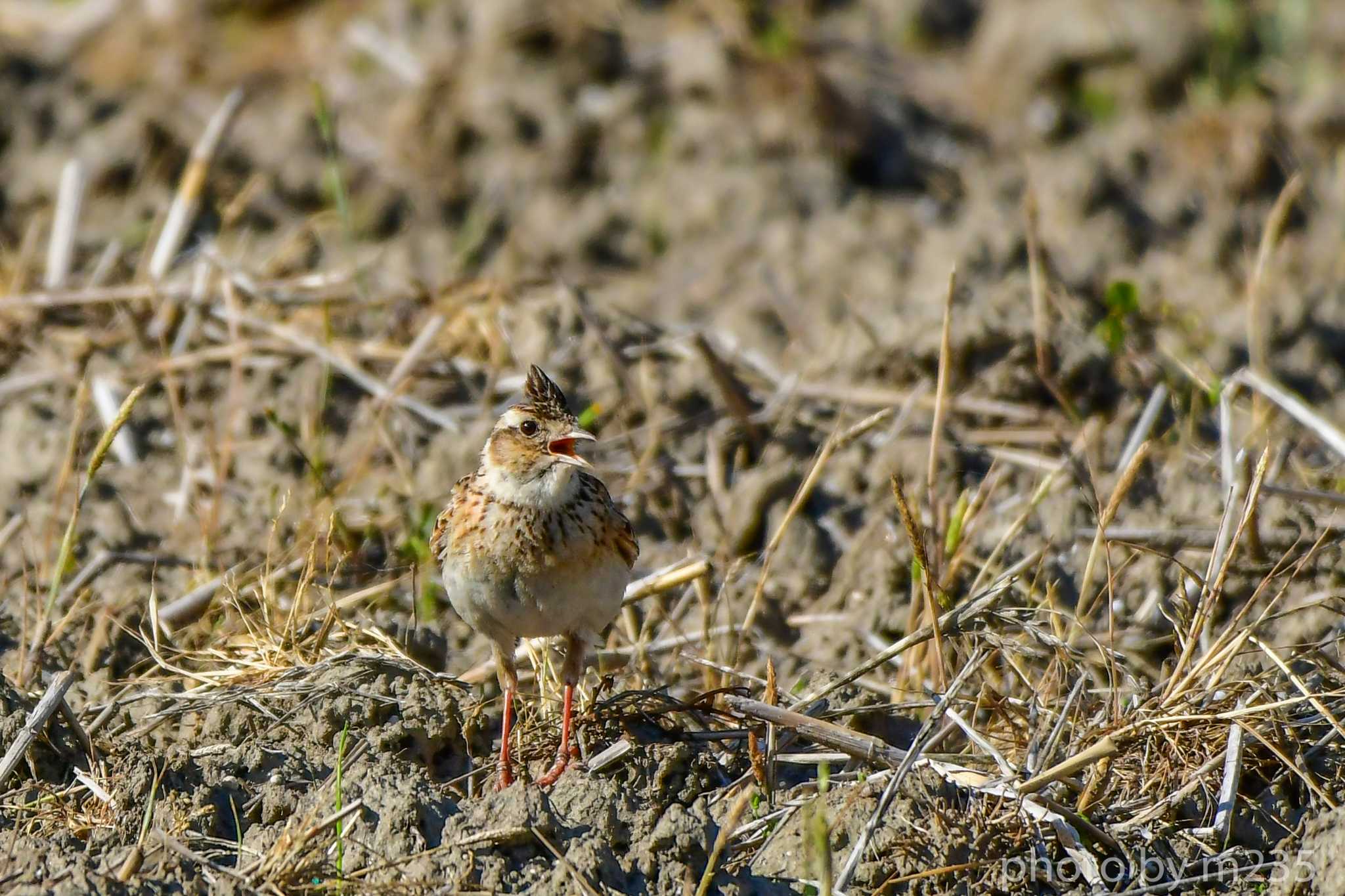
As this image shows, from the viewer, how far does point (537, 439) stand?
16.7ft

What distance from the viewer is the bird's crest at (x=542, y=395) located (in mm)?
5102

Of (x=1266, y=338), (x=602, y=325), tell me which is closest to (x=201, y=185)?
(x=602, y=325)

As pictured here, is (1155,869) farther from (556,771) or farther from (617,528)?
(617,528)

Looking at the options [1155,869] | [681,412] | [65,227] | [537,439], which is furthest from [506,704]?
[65,227]

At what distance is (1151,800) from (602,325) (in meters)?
3.50

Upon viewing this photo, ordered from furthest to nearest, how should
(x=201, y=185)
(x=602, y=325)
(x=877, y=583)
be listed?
(x=201, y=185) < (x=602, y=325) < (x=877, y=583)

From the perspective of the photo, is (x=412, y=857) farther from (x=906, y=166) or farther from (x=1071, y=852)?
(x=906, y=166)

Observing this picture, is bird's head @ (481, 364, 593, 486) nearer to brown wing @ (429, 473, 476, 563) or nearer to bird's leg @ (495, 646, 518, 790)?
brown wing @ (429, 473, 476, 563)

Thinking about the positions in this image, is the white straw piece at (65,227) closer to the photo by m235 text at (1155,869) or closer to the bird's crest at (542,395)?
the bird's crest at (542,395)

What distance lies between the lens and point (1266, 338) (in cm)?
730

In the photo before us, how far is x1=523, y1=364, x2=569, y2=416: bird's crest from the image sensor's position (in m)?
5.10

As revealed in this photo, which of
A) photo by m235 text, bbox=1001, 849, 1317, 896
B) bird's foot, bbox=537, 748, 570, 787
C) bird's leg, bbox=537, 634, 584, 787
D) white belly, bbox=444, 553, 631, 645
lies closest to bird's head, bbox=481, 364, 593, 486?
white belly, bbox=444, 553, 631, 645

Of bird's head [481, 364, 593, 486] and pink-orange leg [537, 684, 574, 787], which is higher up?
bird's head [481, 364, 593, 486]

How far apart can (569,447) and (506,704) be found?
87cm
